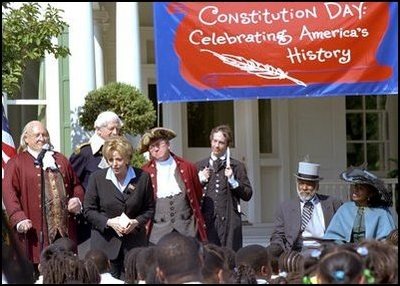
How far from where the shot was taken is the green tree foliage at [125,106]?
349 inches

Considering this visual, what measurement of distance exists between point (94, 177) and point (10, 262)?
2778 mm

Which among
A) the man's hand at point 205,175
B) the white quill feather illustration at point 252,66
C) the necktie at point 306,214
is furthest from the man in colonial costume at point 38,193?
the necktie at point 306,214

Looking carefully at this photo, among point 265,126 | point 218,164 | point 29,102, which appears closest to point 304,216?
point 218,164

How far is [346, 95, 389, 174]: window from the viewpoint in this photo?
1326 cm

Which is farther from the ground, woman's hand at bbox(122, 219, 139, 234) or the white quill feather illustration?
the white quill feather illustration

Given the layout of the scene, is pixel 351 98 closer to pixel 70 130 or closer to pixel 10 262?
pixel 70 130

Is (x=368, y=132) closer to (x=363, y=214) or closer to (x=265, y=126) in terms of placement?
(x=265, y=126)

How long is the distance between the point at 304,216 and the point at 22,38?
2988 mm

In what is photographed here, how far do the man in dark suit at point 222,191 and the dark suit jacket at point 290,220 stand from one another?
407 millimetres

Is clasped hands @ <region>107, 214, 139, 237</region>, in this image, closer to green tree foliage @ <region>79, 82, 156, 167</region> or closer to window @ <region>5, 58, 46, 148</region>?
green tree foliage @ <region>79, 82, 156, 167</region>

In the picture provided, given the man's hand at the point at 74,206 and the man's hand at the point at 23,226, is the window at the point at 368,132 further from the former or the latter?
the man's hand at the point at 23,226

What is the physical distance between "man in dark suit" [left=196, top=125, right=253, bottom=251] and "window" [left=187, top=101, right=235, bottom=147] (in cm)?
508

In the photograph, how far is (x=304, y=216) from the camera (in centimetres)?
708

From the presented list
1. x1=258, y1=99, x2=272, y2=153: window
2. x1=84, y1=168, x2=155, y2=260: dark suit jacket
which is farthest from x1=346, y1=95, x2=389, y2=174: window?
x1=84, y1=168, x2=155, y2=260: dark suit jacket
